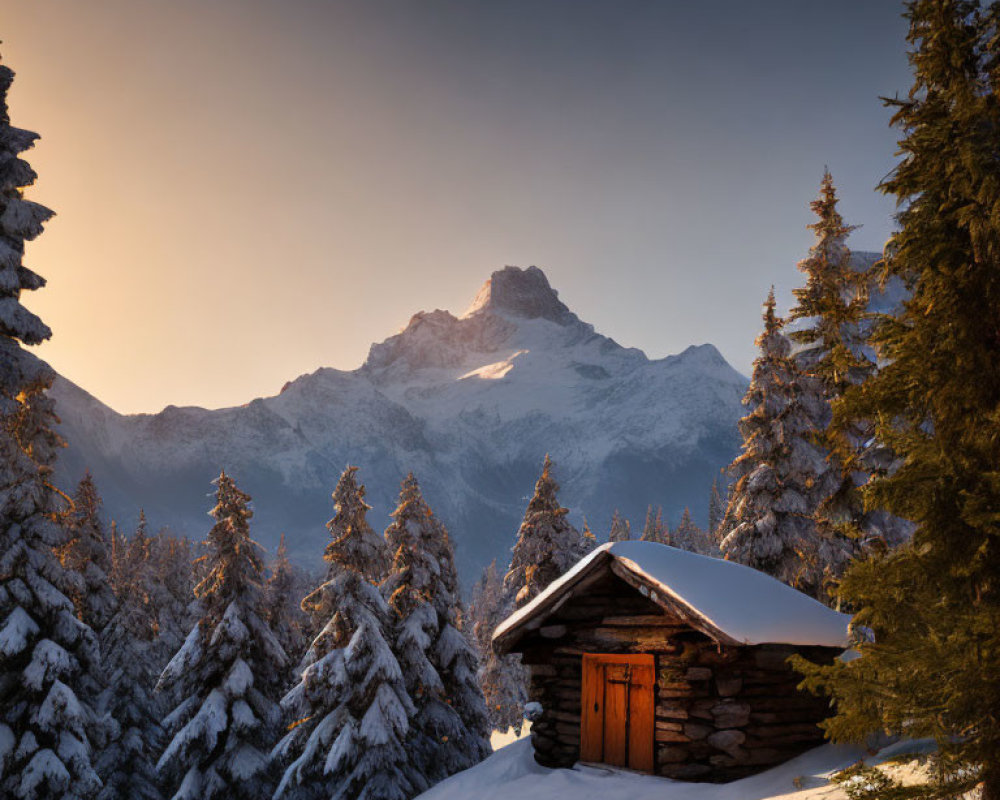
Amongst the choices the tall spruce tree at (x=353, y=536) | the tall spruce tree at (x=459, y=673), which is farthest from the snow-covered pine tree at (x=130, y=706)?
the tall spruce tree at (x=459, y=673)

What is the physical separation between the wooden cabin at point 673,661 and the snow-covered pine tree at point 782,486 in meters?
7.34

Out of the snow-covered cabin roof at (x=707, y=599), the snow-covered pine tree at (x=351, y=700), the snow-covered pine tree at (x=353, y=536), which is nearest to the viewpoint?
the snow-covered cabin roof at (x=707, y=599)

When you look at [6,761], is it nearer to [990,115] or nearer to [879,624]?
[879,624]

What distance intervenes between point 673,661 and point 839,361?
6990mm

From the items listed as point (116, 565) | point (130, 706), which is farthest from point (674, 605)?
point (116, 565)

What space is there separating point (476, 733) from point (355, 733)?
6597 mm

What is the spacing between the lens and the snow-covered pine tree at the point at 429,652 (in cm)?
2053

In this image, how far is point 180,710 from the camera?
20.1 meters

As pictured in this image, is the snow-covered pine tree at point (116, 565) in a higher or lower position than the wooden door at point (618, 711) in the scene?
lower

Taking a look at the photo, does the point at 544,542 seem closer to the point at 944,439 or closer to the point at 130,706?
the point at 130,706

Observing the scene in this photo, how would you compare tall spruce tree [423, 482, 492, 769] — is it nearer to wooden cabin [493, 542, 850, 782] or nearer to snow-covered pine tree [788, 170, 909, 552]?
wooden cabin [493, 542, 850, 782]

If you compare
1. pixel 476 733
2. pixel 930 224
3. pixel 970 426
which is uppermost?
pixel 930 224

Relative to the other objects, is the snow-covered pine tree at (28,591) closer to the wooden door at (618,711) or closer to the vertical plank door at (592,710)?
the vertical plank door at (592,710)

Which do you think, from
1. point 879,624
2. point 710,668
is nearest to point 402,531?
point 710,668
